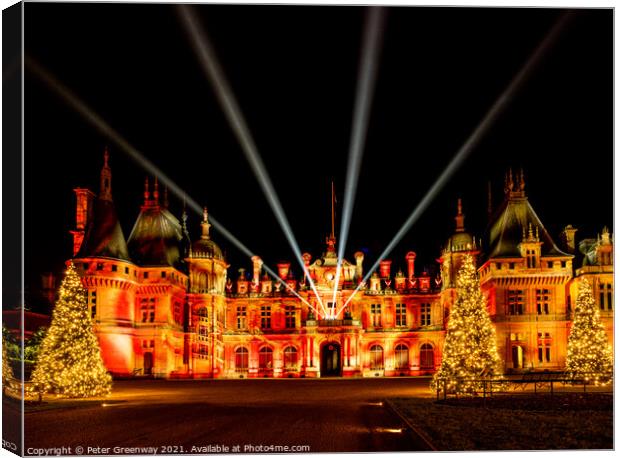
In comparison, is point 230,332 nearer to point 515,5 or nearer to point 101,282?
point 101,282

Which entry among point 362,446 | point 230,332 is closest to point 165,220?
point 230,332

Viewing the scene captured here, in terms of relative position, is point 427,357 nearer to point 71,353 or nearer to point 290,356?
point 290,356

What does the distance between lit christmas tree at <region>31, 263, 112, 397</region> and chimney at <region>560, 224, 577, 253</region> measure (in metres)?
18.5

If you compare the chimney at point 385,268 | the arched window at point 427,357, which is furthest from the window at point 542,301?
the chimney at point 385,268

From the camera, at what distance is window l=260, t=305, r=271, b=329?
51.6 metres

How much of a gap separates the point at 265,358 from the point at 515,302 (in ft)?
55.9

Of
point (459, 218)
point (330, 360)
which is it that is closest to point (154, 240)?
point (330, 360)

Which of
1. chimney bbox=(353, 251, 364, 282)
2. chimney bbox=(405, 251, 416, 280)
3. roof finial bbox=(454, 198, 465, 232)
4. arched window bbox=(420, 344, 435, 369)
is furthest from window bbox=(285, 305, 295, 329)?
roof finial bbox=(454, 198, 465, 232)

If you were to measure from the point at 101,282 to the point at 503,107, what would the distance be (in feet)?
86.7

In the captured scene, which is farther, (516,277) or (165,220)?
(165,220)

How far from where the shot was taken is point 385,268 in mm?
53438

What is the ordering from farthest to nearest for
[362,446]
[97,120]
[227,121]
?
[227,121] < [97,120] < [362,446]

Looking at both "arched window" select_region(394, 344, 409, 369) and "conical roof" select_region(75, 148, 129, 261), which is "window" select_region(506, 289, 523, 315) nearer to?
"arched window" select_region(394, 344, 409, 369)

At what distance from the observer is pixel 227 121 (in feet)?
70.7
